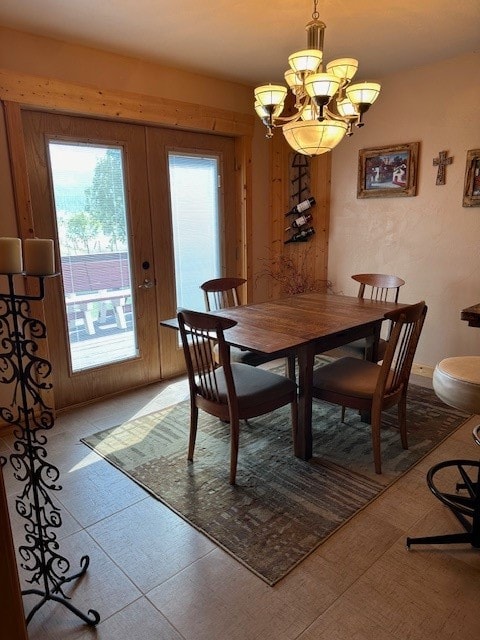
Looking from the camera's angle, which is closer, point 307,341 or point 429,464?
point 307,341

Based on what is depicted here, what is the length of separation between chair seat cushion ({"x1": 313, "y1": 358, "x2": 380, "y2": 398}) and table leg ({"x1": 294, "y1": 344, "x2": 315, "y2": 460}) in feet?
0.37

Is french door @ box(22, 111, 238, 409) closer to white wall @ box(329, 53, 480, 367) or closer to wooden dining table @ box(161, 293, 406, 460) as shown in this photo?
wooden dining table @ box(161, 293, 406, 460)

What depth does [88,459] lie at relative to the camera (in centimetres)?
265

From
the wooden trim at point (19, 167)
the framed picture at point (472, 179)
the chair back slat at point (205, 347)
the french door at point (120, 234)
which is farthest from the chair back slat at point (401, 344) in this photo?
the wooden trim at point (19, 167)

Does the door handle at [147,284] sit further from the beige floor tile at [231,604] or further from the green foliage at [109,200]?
the beige floor tile at [231,604]

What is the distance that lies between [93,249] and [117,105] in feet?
3.46

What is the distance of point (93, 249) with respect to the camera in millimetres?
3287

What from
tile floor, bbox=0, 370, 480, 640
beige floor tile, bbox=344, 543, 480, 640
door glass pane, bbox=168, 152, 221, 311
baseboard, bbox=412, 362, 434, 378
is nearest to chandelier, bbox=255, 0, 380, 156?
door glass pane, bbox=168, 152, 221, 311

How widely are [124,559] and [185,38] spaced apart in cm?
309

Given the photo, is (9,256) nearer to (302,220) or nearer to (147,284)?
(147,284)

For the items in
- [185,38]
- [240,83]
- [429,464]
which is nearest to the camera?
[429,464]

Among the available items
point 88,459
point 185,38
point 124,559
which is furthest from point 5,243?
point 185,38

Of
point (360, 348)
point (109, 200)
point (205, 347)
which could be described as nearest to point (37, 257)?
point (205, 347)

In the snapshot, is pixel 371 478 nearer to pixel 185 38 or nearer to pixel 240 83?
pixel 185 38
